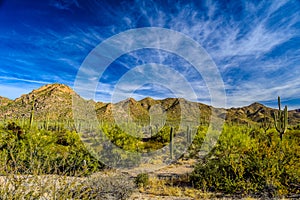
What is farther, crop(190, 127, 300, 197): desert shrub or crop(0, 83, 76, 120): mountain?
crop(0, 83, 76, 120): mountain

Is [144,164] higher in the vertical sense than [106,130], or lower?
lower

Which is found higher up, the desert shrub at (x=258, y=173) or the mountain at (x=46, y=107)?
the mountain at (x=46, y=107)

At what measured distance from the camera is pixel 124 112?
74.3ft

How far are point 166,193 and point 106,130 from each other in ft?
19.2

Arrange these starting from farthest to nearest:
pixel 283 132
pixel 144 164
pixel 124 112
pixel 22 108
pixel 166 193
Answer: pixel 22 108
pixel 124 112
pixel 144 164
pixel 283 132
pixel 166 193

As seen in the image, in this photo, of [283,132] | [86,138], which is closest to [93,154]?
[86,138]

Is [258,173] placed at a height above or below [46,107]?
below

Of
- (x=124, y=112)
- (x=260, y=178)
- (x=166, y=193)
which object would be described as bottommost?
(x=166, y=193)

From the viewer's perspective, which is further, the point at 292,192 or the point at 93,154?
the point at 93,154

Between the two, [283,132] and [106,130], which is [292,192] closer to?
[283,132]

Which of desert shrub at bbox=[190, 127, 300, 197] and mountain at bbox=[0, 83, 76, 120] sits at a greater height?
mountain at bbox=[0, 83, 76, 120]

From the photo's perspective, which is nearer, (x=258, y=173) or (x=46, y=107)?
(x=258, y=173)

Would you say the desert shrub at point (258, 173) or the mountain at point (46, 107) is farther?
the mountain at point (46, 107)

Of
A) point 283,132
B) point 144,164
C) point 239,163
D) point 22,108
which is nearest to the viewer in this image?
point 239,163
